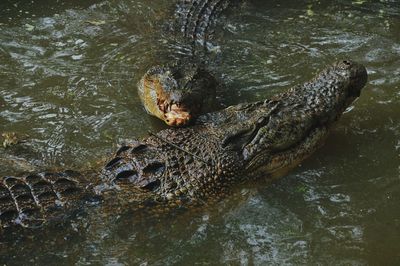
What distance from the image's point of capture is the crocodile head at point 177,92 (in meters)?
5.27

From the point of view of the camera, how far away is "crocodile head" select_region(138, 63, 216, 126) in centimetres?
527

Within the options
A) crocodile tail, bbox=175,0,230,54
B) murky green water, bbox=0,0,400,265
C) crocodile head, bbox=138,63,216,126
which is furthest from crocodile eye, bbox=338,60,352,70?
crocodile tail, bbox=175,0,230,54

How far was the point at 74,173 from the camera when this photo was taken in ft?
13.4

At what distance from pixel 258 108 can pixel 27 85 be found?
293 cm

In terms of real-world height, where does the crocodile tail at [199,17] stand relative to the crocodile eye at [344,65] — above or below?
below

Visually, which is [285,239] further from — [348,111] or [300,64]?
[300,64]

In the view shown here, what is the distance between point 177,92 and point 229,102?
75 centimetres

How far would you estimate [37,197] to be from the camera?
3.76 meters

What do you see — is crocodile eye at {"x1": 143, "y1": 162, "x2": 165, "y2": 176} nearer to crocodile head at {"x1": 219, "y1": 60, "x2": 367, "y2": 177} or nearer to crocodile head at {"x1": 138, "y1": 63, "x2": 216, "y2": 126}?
crocodile head at {"x1": 219, "y1": 60, "x2": 367, "y2": 177}

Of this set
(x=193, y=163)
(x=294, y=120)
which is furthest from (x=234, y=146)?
(x=294, y=120)

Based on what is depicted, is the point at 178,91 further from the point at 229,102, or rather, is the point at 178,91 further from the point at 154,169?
the point at 154,169

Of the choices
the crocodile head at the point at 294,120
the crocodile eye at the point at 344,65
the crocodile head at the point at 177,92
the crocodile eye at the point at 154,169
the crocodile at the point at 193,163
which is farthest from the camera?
the crocodile head at the point at 177,92

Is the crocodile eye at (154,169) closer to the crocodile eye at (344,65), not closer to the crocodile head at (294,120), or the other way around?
the crocodile head at (294,120)

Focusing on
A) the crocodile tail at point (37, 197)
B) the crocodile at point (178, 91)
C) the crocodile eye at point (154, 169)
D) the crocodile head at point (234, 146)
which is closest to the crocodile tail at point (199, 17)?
the crocodile at point (178, 91)
